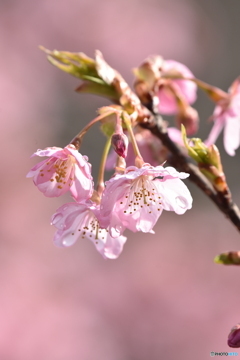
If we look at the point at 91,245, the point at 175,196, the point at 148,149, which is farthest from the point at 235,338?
the point at 91,245

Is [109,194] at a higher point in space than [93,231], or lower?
higher

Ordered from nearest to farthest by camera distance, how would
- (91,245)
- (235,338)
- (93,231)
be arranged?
(235,338)
(93,231)
(91,245)

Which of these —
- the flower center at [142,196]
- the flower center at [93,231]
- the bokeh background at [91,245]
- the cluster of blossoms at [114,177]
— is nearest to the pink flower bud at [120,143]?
the cluster of blossoms at [114,177]

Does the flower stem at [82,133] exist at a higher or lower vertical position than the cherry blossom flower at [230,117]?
higher

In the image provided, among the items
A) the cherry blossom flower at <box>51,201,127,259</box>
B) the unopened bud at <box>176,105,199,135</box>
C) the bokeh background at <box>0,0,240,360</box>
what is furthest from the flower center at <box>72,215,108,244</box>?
the bokeh background at <box>0,0,240,360</box>

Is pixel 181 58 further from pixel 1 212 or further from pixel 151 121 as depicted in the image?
pixel 151 121

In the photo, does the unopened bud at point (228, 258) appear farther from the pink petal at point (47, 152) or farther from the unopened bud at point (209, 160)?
the pink petal at point (47, 152)

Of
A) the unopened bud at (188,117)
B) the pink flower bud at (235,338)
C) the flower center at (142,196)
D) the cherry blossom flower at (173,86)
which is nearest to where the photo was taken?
the pink flower bud at (235,338)

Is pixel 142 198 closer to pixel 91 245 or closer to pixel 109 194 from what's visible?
pixel 109 194
